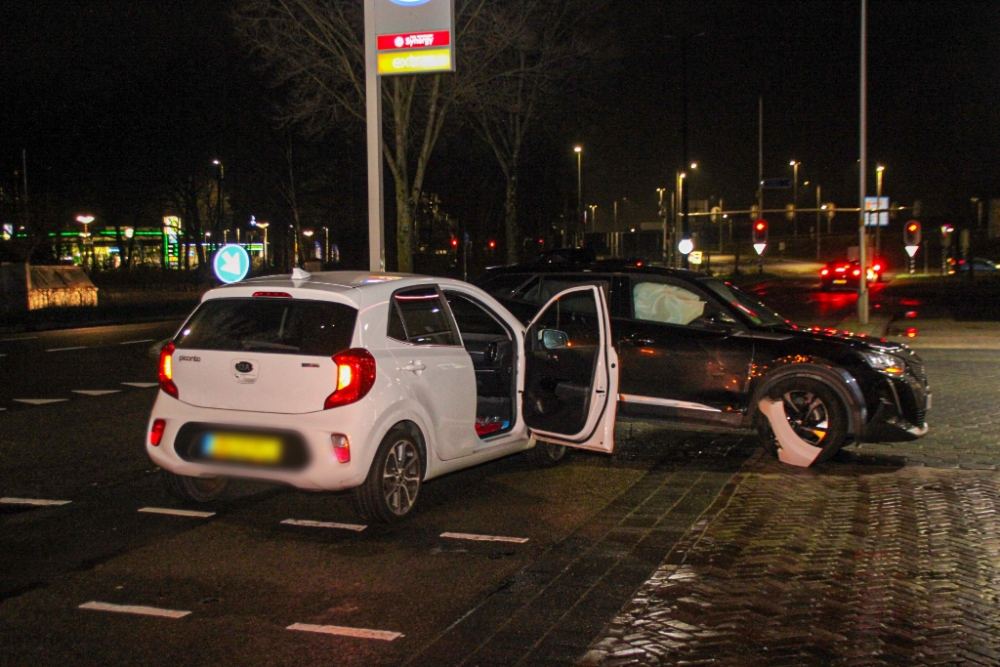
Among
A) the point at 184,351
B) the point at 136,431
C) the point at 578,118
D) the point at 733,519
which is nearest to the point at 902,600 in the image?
the point at 733,519

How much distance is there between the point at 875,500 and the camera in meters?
7.61

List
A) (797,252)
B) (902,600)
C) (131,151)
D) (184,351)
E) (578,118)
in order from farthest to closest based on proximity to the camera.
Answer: (797,252)
(131,151)
(578,118)
(184,351)
(902,600)

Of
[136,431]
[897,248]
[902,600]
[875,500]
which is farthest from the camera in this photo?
[897,248]

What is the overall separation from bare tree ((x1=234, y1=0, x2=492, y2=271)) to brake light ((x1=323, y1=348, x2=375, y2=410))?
18775 mm

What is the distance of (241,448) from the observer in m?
6.59

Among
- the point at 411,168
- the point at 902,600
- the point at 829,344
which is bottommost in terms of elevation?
the point at 902,600

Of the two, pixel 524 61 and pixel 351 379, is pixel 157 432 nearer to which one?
pixel 351 379

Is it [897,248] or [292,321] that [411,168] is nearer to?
[292,321]

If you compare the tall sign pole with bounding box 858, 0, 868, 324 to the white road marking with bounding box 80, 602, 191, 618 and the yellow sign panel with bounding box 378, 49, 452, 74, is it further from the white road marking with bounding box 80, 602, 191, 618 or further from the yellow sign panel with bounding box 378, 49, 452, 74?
the white road marking with bounding box 80, 602, 191, 618

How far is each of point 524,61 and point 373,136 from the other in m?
17.6

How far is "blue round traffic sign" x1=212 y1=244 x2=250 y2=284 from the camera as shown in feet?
46.1

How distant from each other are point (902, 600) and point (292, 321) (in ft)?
13.5

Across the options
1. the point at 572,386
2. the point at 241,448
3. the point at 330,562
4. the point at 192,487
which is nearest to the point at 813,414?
the point at 572,386

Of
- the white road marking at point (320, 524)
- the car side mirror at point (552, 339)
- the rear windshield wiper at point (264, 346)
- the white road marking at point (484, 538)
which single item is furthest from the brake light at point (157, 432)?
the car side mirror at point (552, 339)
